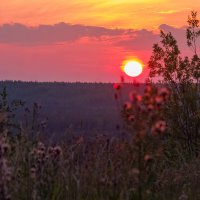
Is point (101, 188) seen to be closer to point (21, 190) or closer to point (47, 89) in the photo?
point (21, 190)

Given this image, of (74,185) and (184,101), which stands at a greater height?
(184,101)

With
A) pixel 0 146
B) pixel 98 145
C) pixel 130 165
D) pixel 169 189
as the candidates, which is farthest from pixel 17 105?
pixel 0 146

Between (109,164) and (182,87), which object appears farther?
(182,87)

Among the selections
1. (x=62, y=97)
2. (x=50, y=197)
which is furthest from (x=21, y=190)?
(x=62, y=97)

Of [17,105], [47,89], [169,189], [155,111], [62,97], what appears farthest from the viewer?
[47,89]

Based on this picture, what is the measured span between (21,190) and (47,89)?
102 meters

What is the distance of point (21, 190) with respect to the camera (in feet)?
22.2

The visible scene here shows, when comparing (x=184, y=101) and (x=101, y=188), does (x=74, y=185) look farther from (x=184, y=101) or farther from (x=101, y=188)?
(x=184, y=101)

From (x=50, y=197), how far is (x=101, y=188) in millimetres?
621

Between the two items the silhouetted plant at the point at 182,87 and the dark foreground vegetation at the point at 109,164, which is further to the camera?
the silhouetted plant at the point at 182,87

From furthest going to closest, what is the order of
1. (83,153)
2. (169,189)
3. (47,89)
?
(47,89) < (83,153) < (169,189)

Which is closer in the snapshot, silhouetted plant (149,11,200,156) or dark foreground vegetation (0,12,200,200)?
dark foreground vegetation (0,12,200,200)

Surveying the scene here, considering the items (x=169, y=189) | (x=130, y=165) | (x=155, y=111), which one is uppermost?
(x=155, y=111)

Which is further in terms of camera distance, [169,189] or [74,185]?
[169,189]
